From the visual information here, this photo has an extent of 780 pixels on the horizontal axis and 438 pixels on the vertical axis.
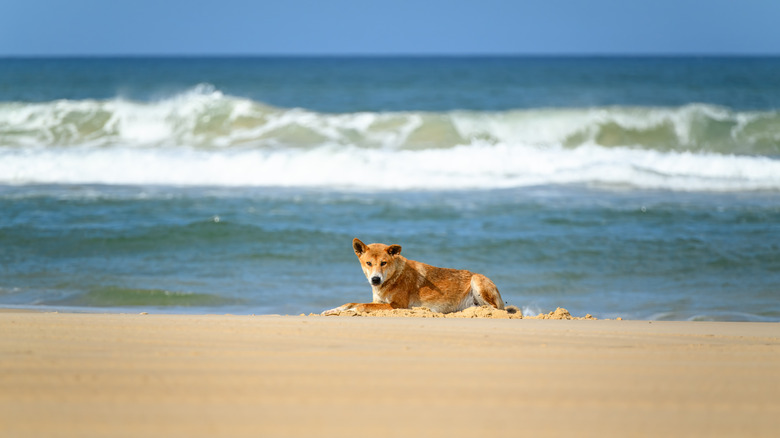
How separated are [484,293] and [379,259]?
994 millimetres

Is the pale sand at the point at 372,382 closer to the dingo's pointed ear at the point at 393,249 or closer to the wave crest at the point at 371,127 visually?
the dingo's pointed ear at the point at 393,249

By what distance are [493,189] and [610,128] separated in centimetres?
981

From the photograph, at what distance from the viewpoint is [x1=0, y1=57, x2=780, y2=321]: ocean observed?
8562 mm

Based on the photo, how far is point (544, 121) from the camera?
2430 cm

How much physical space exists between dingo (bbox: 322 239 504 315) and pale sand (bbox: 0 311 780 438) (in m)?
1.29

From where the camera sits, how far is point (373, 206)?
13117mm

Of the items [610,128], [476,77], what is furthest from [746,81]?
[610,128]

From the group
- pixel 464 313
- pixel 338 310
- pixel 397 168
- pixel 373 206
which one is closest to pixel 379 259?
pixel 338 310

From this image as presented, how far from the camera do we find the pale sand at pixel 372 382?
3.13 metres

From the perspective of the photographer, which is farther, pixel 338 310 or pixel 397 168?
pixel 397 168

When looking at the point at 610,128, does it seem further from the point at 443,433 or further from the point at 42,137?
the point at 443,433

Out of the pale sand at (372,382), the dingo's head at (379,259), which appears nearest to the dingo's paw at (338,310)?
the dingo's head at (379,259)

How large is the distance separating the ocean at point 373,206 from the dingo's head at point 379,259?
1372mm

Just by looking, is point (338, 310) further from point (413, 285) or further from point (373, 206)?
point (373, 206)
